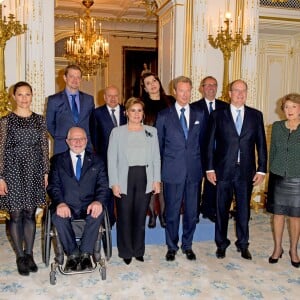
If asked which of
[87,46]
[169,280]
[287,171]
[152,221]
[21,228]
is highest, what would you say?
[87,46]

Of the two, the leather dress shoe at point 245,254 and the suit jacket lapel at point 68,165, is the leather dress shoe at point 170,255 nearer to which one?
the leather dress shoe at point 245,254

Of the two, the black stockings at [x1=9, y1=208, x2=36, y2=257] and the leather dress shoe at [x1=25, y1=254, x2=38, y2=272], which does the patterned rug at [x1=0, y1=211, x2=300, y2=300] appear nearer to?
the leather dress shoe at [x1=25, y1=254, x2=38, y2=272]

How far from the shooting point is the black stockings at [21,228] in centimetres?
344

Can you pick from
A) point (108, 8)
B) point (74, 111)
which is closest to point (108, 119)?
point (74, 111)

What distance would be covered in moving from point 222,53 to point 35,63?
230 centimetres

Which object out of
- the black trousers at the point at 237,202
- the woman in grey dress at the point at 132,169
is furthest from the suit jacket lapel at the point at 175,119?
the black trousers at the point at 237,202

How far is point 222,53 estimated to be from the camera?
5461mm

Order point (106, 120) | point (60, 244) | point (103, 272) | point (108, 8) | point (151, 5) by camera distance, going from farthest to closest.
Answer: point (108, 8)
point (151, 5)
point (106, 120)
point (103, 272)
point (60, 244)

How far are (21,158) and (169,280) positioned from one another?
59.6 inches

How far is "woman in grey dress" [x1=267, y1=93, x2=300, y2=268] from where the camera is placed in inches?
139

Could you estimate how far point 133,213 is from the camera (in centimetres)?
365

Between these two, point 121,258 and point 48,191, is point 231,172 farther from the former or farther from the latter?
point 48,191

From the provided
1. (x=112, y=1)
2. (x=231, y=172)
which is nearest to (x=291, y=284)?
(x=231, y=172)

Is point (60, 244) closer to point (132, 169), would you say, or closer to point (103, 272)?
point (103, 272)
